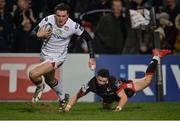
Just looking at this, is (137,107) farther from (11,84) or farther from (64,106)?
(11,84)

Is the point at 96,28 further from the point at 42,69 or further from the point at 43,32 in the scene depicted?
the point at 43,32

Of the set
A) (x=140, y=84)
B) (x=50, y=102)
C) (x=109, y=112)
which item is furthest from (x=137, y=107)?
(x=50, y=102)

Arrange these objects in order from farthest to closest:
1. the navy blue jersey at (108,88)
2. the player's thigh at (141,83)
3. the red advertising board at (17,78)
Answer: the red advertising board at (17,78), the player's thigh at (141,83), the navy blue jersey at (108,88)

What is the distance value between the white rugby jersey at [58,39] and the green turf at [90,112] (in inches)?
46.0

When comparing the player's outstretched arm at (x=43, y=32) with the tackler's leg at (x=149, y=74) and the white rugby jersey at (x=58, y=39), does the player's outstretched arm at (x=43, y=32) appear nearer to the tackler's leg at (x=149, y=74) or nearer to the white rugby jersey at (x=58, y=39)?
the white rugby jersey at (x=58, y=39)

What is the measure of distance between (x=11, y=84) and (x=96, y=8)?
332cm

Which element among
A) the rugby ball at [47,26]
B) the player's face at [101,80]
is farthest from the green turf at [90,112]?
the rugby ball at [47,26]

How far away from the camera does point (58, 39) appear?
13.1 m

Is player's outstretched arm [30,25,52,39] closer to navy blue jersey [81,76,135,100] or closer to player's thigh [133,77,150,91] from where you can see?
navy blue jersey [81,76,135,100]

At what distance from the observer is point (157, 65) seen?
16094 mm

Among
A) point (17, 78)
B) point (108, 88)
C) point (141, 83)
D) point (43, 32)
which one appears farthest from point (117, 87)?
point (17, 78)

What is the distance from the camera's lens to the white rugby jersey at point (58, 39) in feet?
42.7

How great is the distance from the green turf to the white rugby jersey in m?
1.17

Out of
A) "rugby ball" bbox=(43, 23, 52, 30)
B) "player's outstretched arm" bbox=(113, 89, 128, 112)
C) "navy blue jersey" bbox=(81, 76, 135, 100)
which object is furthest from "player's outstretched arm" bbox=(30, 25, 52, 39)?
"player's outstretched arm" bbox=(113, 89, 128, 112)
